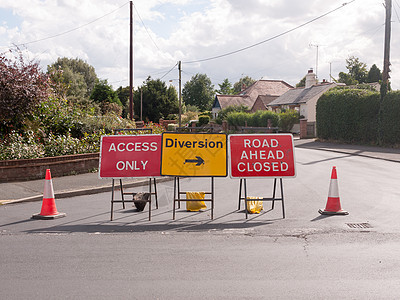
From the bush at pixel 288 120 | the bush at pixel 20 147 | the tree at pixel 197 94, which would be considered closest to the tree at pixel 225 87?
the tree at pixel 197 94

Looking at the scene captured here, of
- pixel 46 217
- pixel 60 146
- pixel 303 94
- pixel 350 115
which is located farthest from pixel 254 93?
pixel 46 217

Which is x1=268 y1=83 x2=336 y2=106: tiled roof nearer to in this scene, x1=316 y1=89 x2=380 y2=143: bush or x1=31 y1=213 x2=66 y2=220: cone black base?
x1=316 y1=89 x2=380 y2=143: bush

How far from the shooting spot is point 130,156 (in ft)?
27.4

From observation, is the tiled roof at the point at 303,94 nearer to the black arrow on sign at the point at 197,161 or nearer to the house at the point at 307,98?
the house at the point at 307,98

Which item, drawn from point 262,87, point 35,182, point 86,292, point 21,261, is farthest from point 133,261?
point 262,87

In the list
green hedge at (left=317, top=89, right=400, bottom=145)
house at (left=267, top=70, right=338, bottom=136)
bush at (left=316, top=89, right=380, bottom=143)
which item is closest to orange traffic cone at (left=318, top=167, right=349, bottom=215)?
green hedge at (left=317, top=89, right=400, bottom=145)

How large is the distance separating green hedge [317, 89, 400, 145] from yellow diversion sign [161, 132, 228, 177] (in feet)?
63.2

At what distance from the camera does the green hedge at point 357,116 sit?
24673 mm

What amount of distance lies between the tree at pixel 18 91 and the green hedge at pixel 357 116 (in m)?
19.1

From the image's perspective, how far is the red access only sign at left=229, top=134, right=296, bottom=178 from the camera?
8.21 meters

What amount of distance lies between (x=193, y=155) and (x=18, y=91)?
320 inches

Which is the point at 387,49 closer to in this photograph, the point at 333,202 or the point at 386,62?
the point at 386,62

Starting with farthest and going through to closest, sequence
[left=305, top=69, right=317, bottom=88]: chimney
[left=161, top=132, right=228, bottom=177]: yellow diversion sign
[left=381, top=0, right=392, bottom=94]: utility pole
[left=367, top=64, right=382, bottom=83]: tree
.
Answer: [left=367, top=64, right=382, bottom=83]: tree < [left=305, top=69, right=317, bottom=88]: chimney < [left=381, top=0, right=392, bottom=94]: utility pole < [left=161, top=132, right=228, bottom=177]: yellow diversion sign

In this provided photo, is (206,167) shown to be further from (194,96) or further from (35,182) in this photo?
(194,96)
